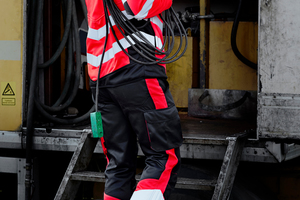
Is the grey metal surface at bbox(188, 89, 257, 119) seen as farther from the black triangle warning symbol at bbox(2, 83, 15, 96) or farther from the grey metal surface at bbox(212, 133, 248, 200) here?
the black triangle warning symbol at bbox(2, 83, 15, 96)

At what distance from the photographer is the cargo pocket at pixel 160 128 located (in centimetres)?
143

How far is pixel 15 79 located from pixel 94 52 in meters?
1.29

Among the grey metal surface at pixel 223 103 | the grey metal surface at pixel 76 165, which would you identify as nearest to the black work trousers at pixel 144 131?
the grey metal surface at pixel 76 165

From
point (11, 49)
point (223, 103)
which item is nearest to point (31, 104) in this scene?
point (11, 49)

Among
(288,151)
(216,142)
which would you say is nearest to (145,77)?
(216,142)

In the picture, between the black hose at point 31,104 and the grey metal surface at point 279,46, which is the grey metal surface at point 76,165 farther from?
the grey metal surface at point 279,46

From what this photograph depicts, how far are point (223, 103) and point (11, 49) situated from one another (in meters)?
2.19

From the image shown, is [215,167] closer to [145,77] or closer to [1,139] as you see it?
[145,77]

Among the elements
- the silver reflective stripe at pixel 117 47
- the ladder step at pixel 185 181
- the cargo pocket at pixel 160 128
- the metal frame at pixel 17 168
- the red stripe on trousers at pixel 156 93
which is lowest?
the metal frame at pixel 17 168

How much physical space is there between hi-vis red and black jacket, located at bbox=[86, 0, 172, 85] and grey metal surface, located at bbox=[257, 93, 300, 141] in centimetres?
81

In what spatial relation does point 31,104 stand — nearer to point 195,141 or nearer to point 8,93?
point 8,93

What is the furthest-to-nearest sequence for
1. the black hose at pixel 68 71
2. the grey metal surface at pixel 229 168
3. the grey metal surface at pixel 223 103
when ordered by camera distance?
the grey metal surface at pixel 223 103, the black hose at pixel 68 71, the grey metal surface at pixel 229 168

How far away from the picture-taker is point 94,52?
159 cm

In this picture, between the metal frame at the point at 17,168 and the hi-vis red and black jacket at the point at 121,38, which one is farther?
the metal frame at the point at 17,168
